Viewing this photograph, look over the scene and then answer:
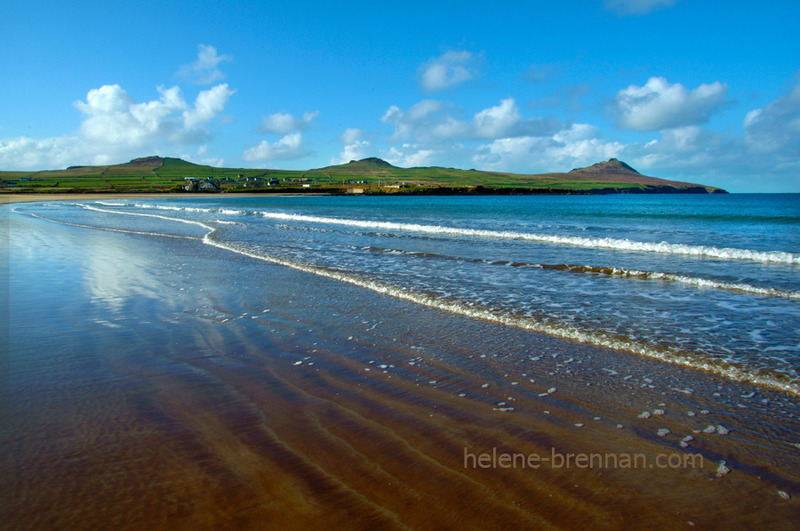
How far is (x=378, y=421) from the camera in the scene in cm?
410

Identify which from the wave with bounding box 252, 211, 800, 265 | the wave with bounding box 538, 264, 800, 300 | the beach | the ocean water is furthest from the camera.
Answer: the wave with bounding box 252, 211, 800, 265

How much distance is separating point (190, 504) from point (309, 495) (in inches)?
30.2

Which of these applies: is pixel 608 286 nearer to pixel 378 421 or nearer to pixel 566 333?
pixel 566 333

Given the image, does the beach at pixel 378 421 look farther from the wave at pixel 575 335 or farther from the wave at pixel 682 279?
the wave at pixel 682 279

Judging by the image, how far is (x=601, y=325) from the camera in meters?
7.27

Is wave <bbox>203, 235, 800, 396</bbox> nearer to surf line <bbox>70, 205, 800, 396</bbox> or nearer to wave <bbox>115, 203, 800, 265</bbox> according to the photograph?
surf line <bbox>70, 205, 800, 396</bbox>

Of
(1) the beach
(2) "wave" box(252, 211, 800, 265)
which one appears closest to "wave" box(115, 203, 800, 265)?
(2) "wave" box(252, 211, 800, 265)

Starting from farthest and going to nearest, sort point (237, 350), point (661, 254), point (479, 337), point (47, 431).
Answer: point (661, 254)
point (479, 337)
point (237, 350)
point (47, 431)

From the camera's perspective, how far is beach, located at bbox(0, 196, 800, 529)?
2.94 metres

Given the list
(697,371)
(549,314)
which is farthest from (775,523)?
(549,314)

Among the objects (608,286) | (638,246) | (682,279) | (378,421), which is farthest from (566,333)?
(638,246)

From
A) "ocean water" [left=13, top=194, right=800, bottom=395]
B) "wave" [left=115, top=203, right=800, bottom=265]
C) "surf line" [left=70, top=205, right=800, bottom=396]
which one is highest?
"wave" [left=115, top=203, right=800, bottom=265]

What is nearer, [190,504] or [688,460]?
[190,504]

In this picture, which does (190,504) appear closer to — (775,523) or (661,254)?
(775,523)
